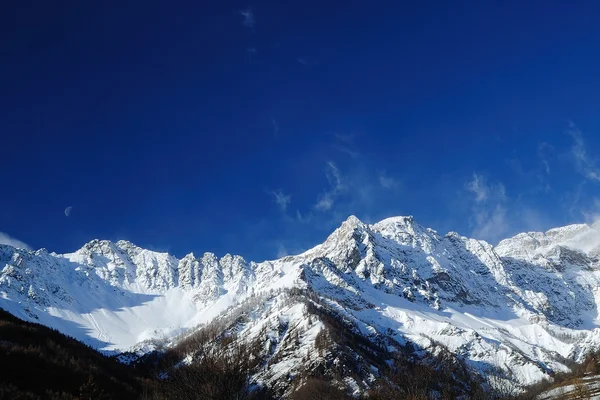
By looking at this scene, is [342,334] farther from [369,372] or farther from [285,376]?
[285,376]

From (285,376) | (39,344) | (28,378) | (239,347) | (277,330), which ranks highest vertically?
(277,330)

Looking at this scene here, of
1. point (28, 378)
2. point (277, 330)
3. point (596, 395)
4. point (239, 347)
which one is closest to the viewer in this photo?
point (28, 378)

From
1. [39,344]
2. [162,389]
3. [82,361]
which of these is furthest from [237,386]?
[39,344]

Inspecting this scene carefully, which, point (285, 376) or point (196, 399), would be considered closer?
point (196, 399)

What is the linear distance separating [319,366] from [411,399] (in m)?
108

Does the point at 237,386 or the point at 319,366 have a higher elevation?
the point at 319,366

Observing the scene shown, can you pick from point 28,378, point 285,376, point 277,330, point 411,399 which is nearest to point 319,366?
point 285,376

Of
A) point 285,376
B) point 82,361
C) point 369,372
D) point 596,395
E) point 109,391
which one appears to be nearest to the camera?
point 109,391

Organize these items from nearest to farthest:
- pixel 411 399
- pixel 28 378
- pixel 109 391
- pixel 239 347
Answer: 1. pixel 28 378
2. pixel 109 391
3. pixel 239 347
4. pixel 411 399

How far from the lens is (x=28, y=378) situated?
23734mm

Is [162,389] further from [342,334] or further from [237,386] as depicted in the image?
[342,334]

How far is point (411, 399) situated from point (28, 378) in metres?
32.7

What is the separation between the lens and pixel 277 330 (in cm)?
18800

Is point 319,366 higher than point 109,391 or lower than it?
higher
